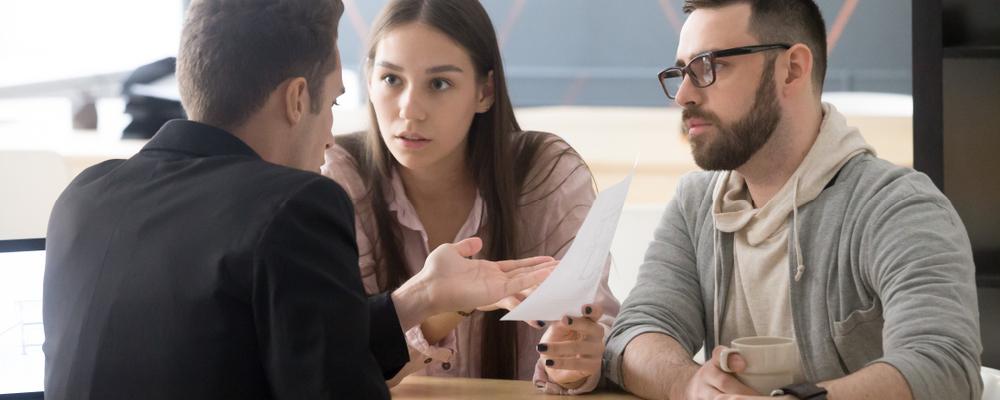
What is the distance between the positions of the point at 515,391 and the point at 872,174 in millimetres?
621

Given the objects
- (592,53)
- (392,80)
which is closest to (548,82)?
(592,53)

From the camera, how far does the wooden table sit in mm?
1681

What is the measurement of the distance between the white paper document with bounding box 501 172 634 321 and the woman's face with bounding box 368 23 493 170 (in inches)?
27.1

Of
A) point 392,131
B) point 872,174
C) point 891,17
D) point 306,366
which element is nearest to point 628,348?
point 872,174

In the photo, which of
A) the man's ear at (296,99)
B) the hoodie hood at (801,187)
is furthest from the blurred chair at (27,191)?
the man's ear at (296,99)

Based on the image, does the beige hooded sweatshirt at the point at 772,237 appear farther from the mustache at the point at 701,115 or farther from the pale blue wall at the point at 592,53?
the pale blue wall at the point at 592,53

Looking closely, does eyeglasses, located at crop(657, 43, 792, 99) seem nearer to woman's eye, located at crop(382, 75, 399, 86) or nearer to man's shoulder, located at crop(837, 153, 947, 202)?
man's shoulder, located at crop(837, 153, 947, 202)

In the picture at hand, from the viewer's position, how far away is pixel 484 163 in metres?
2.20

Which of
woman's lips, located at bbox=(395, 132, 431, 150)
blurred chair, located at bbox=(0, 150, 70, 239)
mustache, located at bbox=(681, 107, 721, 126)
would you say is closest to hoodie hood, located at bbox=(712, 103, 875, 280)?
mustache, located at bbox=(681, 107, 721, 126)

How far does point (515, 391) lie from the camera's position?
1.72 meters

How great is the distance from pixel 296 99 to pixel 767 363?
25.6 inches

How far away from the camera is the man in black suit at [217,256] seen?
1.06m

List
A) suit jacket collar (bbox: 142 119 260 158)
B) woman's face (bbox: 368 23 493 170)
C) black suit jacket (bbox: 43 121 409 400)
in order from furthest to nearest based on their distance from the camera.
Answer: woman's face (bbox: 368 23 493 170) → suit jacket collar (bbox: 142 119 260 158) → black suit jacket (bbox: 43 121 409 400)

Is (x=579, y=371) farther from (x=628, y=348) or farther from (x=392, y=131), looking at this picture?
(x=392, y=131)
